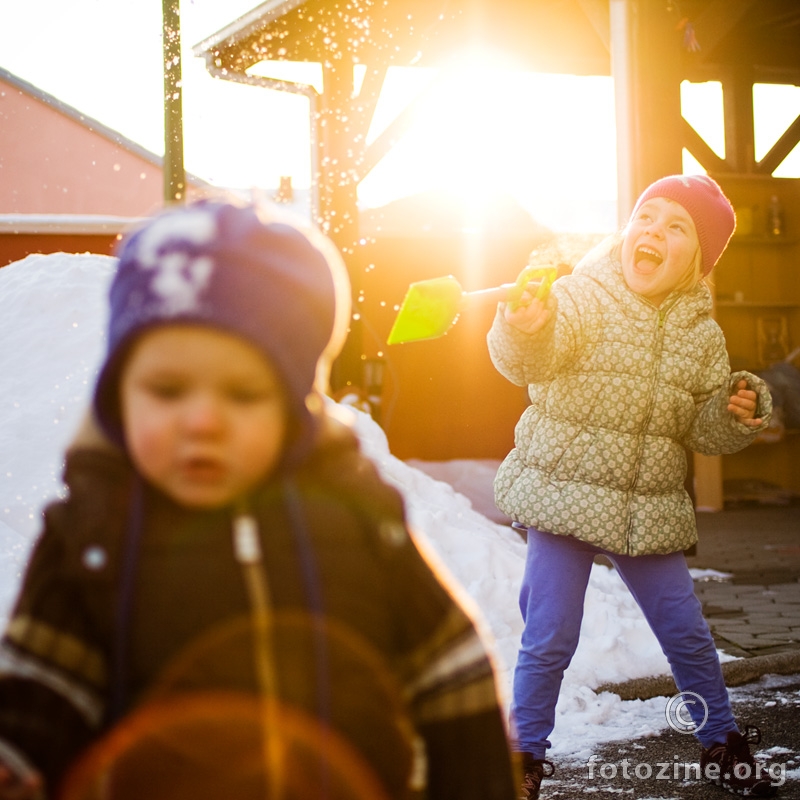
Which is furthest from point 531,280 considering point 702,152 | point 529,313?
point 702,152

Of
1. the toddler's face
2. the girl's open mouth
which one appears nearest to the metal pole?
the girl's open mouth

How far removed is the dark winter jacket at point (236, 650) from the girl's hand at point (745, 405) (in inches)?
60.9

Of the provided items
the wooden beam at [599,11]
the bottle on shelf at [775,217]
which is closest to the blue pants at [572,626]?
the wooden beam at [599,11]

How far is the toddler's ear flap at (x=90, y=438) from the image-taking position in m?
1.06

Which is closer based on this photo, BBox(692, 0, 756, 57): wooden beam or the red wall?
BBox(692, 0, 756, 57): wooden beam

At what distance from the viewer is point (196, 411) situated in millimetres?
991

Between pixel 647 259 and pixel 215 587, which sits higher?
pixel 647 259

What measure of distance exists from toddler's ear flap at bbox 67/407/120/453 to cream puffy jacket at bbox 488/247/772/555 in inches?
55.6

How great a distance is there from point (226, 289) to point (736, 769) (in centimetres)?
214

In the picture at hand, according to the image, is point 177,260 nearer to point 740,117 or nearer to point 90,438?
point 90,438

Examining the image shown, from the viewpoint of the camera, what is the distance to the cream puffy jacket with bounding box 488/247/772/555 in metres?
2.41

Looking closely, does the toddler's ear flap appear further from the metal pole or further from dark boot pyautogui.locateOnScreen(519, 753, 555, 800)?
the metal pole

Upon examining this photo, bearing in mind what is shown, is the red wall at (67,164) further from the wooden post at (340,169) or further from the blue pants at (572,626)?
the blue pants at (572,626)

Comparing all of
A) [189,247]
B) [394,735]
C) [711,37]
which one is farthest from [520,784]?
[711,37]
